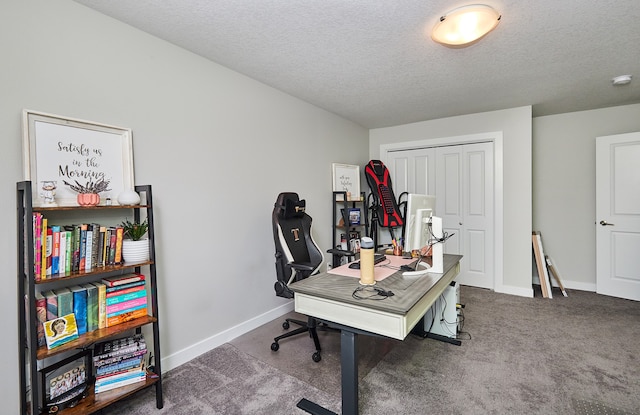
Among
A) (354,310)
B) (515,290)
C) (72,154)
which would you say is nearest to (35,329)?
(72,154)

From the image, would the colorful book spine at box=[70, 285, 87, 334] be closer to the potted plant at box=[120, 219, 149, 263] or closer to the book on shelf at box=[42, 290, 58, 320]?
the book on shelf at box=[42, 290, 58, 320]

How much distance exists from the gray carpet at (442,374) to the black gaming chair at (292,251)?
159 millimetres

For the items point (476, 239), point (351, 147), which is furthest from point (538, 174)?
point (351, 147)

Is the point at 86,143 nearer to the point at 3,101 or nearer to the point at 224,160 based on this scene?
the point at 3,101

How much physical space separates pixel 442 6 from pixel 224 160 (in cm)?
197

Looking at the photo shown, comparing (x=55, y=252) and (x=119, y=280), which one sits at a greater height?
(x=55, y=252)

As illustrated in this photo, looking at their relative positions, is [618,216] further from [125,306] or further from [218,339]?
[125,306]

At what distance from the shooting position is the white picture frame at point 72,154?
158 cm

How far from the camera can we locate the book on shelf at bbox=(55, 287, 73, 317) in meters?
1.51

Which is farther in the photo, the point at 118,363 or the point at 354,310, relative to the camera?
the point at 118,363

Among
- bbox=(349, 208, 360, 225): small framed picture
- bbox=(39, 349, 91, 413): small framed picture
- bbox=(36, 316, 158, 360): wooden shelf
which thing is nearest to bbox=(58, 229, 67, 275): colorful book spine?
bbox=(36, 316, 158, 360): wooden shelf

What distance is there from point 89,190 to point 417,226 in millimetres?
2112

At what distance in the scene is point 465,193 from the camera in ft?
13.6

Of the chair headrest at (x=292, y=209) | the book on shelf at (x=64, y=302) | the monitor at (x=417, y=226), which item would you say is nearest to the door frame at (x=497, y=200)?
the monitor at (x=417, y=226)
